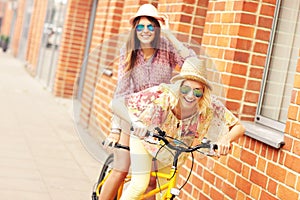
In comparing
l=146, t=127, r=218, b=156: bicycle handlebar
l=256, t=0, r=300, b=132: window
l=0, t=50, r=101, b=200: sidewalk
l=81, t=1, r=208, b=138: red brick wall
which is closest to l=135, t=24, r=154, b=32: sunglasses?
l=81, t=1, r=208, b=138: red brick wall

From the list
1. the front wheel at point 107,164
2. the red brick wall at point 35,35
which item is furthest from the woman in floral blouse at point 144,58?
the red brick wall at point 35,35

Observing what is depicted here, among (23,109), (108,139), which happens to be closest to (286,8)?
(108,139)

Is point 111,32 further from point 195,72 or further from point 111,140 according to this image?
point 195,72

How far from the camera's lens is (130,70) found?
486cm

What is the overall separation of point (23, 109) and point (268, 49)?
25.9 feet

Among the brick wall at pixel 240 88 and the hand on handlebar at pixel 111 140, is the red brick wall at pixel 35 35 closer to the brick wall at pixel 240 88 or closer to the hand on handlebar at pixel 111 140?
the brick wall at pixel 240 88

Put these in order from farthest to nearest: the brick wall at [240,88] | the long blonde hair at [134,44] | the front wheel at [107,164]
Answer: the front wheel at [107,164] → the brick wall at [240,88] → the long blonde hair at [134,44]

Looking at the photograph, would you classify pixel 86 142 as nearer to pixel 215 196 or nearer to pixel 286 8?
pixel 215 196

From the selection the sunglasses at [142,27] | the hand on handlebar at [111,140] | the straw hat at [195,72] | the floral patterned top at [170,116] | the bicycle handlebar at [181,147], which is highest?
the sunglasses at [142,27]

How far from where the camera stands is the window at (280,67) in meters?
5.50

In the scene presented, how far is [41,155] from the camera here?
8.70 metres

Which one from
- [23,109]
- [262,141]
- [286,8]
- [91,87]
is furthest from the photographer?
[23,109]

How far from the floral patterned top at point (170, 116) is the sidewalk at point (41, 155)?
2.40m

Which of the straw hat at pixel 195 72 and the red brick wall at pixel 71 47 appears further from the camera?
the red brick wall at pixel 71 47
